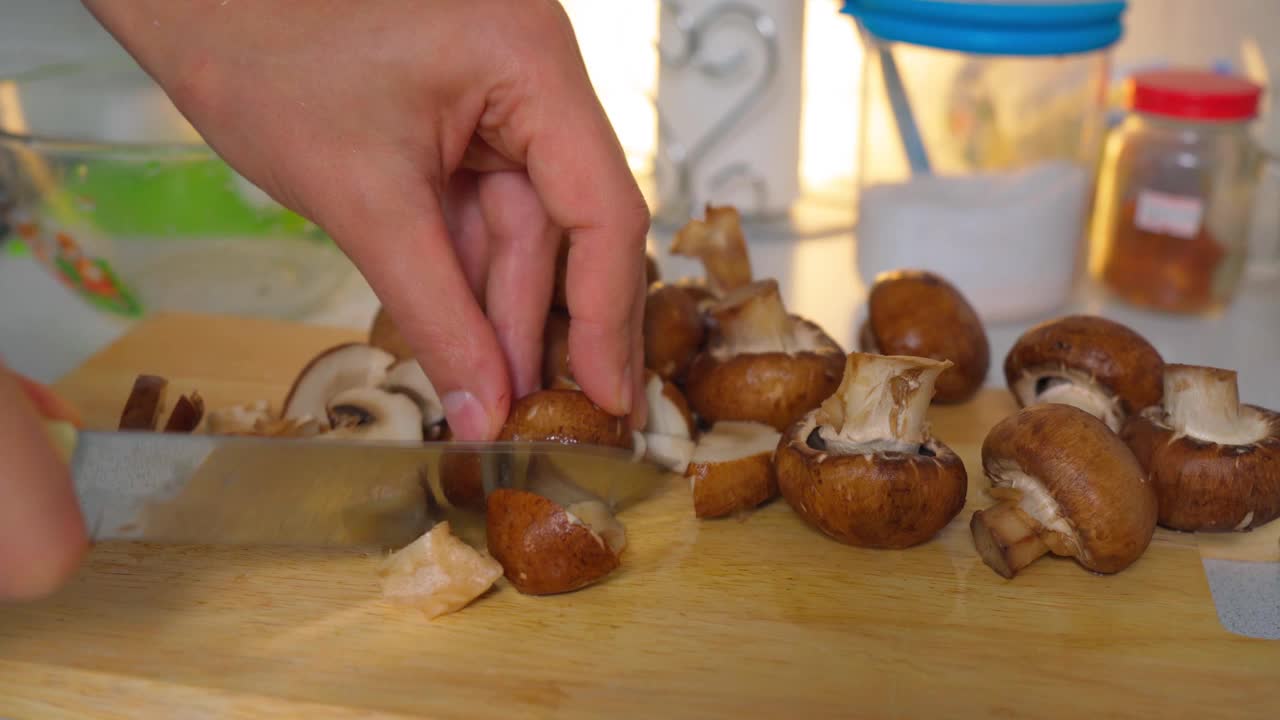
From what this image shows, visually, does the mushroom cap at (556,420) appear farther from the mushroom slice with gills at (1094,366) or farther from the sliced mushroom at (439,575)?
the mushroom slice with gills at (1094,366)

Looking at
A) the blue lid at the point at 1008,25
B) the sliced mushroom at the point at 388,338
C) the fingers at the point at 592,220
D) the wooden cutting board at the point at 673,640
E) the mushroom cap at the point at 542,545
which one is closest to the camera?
the wooden cutting board at the point at 673,640

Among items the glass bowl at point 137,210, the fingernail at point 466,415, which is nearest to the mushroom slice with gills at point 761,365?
the fingernail at point 466,415

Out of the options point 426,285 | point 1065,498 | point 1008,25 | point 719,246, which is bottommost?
point 1065,498

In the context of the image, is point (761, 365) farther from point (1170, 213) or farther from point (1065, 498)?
point (1170, 213)

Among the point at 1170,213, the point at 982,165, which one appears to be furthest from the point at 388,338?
the point at 1170,213

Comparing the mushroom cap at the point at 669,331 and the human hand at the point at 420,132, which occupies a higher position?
the human hand at the point at 420,132

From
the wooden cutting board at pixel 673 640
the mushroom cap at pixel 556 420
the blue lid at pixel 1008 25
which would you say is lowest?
the wooden cutting board at pixel 673 640

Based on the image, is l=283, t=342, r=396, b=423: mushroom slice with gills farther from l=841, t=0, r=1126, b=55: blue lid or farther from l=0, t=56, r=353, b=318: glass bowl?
l=841, t=0, r=1126, b=55: blue lid
